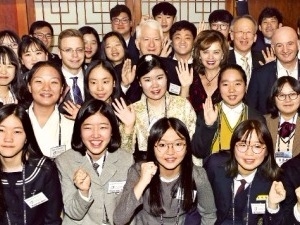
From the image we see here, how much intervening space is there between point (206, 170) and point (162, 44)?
1.57 m

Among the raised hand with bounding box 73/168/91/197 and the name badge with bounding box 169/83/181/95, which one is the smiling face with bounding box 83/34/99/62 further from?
the raised hand with bounding box 73/168/91/197

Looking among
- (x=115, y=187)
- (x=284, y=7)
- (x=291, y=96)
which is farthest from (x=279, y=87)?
(x=284, y=7)

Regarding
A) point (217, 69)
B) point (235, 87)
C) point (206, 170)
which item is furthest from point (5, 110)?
point (217, 69)

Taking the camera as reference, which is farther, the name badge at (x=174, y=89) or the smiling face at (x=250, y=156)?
the name badge at (x=174, y=89)

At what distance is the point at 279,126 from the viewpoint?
3238mm

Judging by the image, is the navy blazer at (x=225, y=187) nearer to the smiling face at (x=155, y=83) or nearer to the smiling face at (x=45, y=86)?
the smiling face at (x=155, y=83)

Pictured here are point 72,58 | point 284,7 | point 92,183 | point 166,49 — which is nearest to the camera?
point 92,183

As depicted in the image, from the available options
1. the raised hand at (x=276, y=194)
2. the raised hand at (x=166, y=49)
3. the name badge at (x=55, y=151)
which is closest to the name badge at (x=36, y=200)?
the name badge at (x=55, y=151)

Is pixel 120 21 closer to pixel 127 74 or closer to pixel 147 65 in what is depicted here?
pixel 127 74

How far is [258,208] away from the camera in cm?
263

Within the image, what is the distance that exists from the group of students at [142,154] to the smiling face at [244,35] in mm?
988

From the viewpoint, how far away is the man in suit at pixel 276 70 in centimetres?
376

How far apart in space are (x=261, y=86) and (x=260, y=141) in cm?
125

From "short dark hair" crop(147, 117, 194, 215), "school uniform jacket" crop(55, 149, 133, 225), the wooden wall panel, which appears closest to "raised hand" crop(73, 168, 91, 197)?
"school uniform jacket" crop(55, 149, 133, 225)
